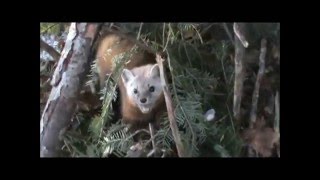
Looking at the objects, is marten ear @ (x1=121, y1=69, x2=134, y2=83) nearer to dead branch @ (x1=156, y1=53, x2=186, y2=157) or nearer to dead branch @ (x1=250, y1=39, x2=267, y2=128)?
dead branch @ (x1=156, y1=53, x2=186, y2=157)

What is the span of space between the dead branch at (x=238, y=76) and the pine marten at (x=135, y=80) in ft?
0.96

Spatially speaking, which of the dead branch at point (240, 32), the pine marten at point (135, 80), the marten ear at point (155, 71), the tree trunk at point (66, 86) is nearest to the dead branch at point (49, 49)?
the tree trunk at point (66, 86)

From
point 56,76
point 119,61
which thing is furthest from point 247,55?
point 56,76

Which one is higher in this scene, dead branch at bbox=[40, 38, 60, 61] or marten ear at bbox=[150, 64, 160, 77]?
dead branch at bbox=[40, 38, 60, 61]

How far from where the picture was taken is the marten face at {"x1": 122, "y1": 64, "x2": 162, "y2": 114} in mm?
2664

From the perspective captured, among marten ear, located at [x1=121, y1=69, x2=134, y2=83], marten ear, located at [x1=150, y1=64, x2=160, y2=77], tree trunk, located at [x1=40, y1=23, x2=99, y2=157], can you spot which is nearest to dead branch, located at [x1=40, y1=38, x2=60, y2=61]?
tree trunk, located at [x1=40, y1=23, x2=99, y2=157]

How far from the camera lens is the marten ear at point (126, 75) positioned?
2.66 m

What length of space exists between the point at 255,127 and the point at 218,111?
16 centimetres

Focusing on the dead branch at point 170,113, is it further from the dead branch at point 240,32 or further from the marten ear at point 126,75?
the dead branch at point 240,32

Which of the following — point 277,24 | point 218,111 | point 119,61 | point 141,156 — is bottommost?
point 141,156

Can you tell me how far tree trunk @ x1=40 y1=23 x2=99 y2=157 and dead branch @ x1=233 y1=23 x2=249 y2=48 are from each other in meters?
0.56

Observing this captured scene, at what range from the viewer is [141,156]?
Answer: 2.66 meters
